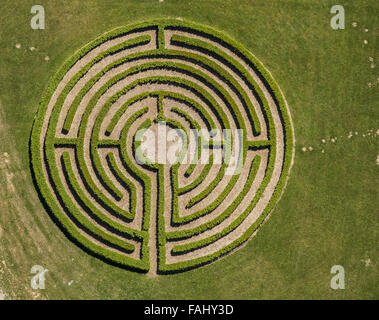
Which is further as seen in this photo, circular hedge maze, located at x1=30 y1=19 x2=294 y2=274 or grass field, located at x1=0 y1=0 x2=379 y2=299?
circular hedge maze, located at x1=30 y1=19 x2=294 y2=274

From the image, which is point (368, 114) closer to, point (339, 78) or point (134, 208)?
point (339, 78)

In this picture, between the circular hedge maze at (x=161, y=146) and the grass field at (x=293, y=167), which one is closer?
the grass field at (x=293, y=167)

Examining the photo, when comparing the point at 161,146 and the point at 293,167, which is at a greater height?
the point at 161,146
